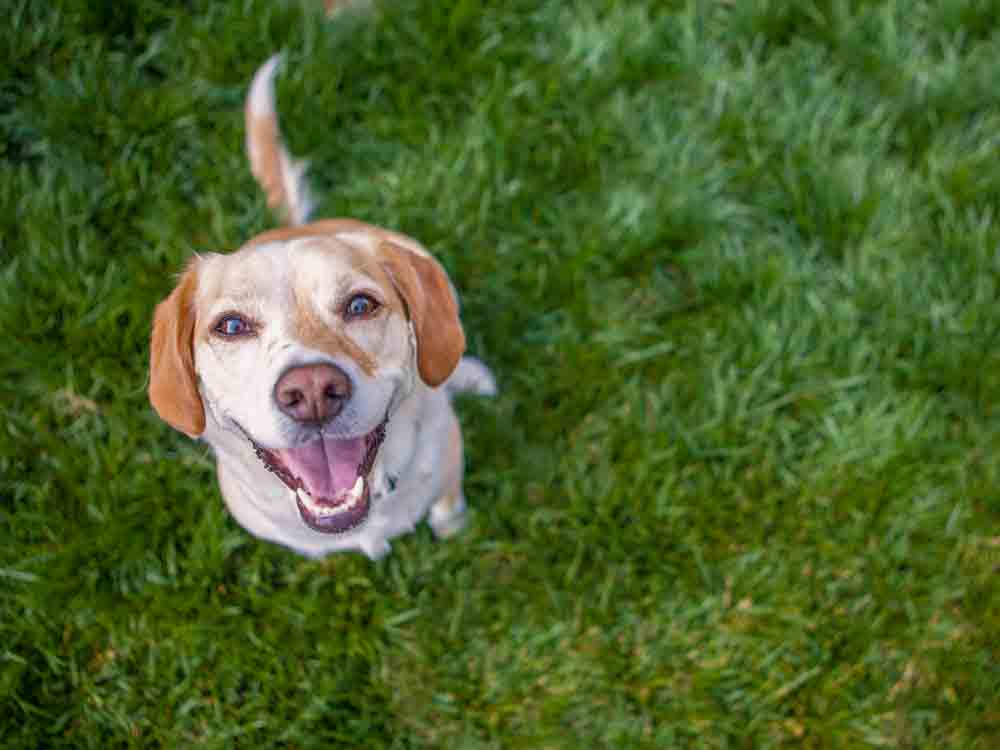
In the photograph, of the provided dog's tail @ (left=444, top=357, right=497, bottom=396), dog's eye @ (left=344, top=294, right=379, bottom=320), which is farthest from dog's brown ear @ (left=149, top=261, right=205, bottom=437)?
dog's tail @ (left=444, top=357, right=497, bottom=396)

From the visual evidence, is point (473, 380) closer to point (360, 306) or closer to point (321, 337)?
point (360, 306)

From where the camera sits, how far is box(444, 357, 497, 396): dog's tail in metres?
2.99

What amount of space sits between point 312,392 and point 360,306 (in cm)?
32

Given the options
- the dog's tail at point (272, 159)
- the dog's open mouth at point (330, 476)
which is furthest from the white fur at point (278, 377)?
the dog's tail at point (272, 159)

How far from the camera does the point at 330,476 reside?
2170 mm

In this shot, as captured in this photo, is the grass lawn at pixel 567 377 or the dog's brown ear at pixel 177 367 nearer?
the dog's brown ear at pixel 177 367

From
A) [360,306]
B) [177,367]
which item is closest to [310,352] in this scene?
[360,306]

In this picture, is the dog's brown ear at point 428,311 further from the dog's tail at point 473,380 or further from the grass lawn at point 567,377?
the grass lawn at point 567,377

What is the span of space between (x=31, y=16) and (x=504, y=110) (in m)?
1.75

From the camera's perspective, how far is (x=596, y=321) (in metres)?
3.24

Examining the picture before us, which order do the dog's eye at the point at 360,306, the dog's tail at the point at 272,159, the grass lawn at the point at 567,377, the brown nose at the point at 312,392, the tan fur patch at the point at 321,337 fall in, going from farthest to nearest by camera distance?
the dog's tail at the point at 272,159, the grass lawn at the point at 567,377, the dog's eye at the point at 360,306, the tan fur patch at the point at 321,337, the brown nose at the point at 312,392

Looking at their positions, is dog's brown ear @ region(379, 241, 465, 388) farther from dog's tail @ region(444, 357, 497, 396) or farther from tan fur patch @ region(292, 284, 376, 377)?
dog's tail @ region(444, 357, 497, 396)

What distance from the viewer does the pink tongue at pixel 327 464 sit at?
6.99 ft

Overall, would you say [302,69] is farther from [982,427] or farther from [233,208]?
[982,427]
